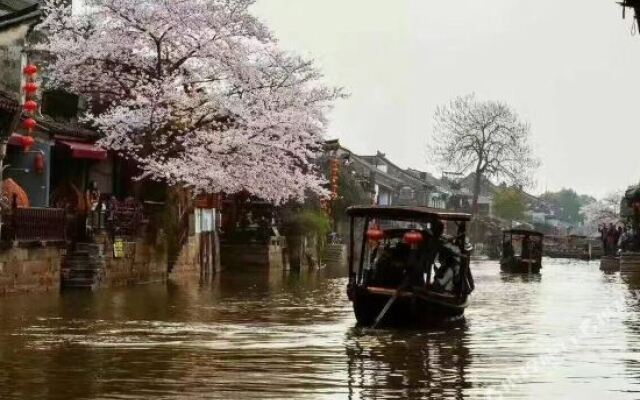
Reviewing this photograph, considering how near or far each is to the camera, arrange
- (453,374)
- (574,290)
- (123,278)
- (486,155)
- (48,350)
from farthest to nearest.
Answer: (486,155) → (574,290) → (123,278) → (48,350) → (453,374)

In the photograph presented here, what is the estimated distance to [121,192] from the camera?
42.6m

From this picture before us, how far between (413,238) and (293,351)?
192 inches

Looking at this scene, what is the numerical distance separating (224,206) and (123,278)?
56.3ft

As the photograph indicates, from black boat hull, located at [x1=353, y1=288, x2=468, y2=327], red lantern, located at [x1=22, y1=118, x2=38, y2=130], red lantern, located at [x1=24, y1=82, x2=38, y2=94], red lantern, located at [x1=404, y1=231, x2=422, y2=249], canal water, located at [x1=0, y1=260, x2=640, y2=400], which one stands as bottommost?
canal water, located at [x1=0, y1=260, x2=640, y2=400]

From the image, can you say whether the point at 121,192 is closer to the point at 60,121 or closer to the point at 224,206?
the point at 60,121

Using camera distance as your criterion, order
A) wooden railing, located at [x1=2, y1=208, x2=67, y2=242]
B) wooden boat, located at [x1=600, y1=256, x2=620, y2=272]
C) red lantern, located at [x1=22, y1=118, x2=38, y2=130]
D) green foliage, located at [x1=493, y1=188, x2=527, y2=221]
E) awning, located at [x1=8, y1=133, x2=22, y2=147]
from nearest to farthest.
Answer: wooden railing, located at [x1=2, y1=208, x2=67, y2=242] → red lantern, located at [x1=22, y1=118, x2=38, y2=130] → awning, located at [x1=8, y1=133, x2=22, y2=147] → wooden boat, located at [x1=600, y1=256, x2=620, y2=272] → green foliage, located at [x1=493, y1=188, x2=527, y2=221]

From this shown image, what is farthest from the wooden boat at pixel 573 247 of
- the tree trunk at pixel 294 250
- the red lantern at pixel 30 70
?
the red lantern at pixel 30 70

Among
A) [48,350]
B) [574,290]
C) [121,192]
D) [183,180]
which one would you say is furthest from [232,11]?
[48,350]

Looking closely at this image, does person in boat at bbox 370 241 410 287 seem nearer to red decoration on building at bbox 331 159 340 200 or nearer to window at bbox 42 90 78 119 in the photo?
window at bbox 42 90 78 119

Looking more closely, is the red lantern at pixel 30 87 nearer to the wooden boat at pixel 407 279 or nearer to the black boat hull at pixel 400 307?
the wooden boat at pixel 407 279

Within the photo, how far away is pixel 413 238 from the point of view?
21.6 meters

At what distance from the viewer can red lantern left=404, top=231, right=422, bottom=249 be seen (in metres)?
21.6

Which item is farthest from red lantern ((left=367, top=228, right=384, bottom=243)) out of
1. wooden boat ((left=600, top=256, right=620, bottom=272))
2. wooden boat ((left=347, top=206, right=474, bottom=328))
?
wooden boat ((left=600, top=256, right=620, bottom=272))

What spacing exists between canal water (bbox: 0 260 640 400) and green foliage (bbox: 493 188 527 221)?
258 ft
